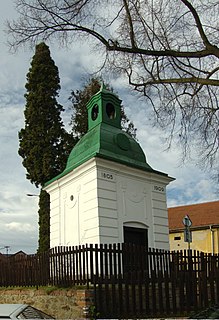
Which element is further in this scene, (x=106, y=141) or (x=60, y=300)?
(x=106, y=141)

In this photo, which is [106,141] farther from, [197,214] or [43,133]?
[197,214]

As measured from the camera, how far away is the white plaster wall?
1548cm

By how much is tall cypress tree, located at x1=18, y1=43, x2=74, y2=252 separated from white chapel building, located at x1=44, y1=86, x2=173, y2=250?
5003 mm

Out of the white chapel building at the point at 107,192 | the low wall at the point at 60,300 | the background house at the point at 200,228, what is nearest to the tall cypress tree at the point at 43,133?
the white chapel building at the point at 107,192

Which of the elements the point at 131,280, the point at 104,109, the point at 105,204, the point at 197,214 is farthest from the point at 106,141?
the point at 197,214

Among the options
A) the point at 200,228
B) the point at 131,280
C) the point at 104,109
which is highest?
the point at 104,109

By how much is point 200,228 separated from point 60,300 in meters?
24.8

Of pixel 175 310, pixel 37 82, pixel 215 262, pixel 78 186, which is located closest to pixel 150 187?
pixel 78 186

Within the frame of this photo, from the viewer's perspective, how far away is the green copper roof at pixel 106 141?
16627 mm

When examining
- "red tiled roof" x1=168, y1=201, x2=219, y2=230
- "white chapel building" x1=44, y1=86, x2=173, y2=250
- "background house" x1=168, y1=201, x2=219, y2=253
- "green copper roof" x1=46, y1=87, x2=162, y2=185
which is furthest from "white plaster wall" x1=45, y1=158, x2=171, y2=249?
"red tiled roof" x1=168, y1=201, x2=219, y2=230

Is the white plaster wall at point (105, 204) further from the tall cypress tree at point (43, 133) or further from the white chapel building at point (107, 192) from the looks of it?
the tall cypress tree at point (43, 133)

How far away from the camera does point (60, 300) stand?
11.4 metres

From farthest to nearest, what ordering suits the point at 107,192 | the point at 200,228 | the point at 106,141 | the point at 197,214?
the point at 197,214, the point at 200,228, the point at 106,141, the point at 107,192

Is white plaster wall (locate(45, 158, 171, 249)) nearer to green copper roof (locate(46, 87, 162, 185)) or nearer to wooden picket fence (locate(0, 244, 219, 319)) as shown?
green copper roof (locate(46, 87, 162, 185))
